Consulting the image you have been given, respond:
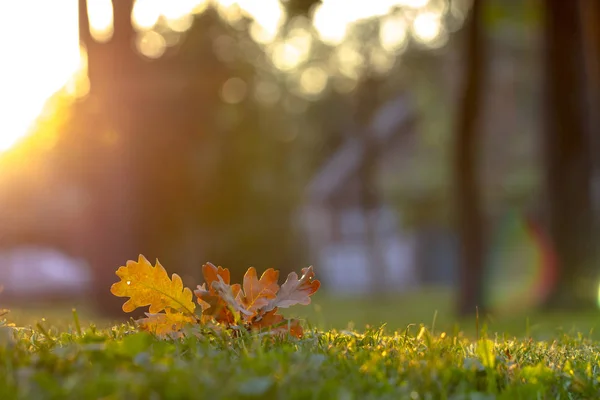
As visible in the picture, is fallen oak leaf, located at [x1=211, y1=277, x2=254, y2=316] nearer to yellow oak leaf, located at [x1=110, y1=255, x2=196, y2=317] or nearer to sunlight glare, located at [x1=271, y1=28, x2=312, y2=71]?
yellow oak leaf, located at [x1=110, y1=255, x2=196, y2=317]

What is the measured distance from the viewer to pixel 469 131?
1434cm

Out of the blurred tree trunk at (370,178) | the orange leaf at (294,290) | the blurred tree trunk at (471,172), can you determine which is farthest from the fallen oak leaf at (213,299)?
the blurred tree trunk at (370,178)

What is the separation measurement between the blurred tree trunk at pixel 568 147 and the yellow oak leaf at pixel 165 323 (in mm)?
10766

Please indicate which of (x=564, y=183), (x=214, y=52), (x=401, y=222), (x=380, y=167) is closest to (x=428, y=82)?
(x=380, y=167)

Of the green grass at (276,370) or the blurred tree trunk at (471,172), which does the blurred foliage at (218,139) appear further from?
the green grass at (276,370)

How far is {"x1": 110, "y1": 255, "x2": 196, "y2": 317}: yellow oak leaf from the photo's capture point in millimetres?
3049

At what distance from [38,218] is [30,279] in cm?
374

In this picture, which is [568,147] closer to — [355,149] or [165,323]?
[165,323]

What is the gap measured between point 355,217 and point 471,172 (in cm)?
3677

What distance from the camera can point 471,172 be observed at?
47.8 ft

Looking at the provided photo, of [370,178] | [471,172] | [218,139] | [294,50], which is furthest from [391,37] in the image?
[471,172]

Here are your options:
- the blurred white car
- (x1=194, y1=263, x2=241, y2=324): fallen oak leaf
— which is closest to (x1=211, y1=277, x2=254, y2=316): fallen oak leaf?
(x1=194, y1=263, x2=241, y2=324): fallen oak leaf

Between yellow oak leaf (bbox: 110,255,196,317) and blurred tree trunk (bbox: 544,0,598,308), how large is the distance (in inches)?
425

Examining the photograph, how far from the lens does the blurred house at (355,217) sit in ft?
145
